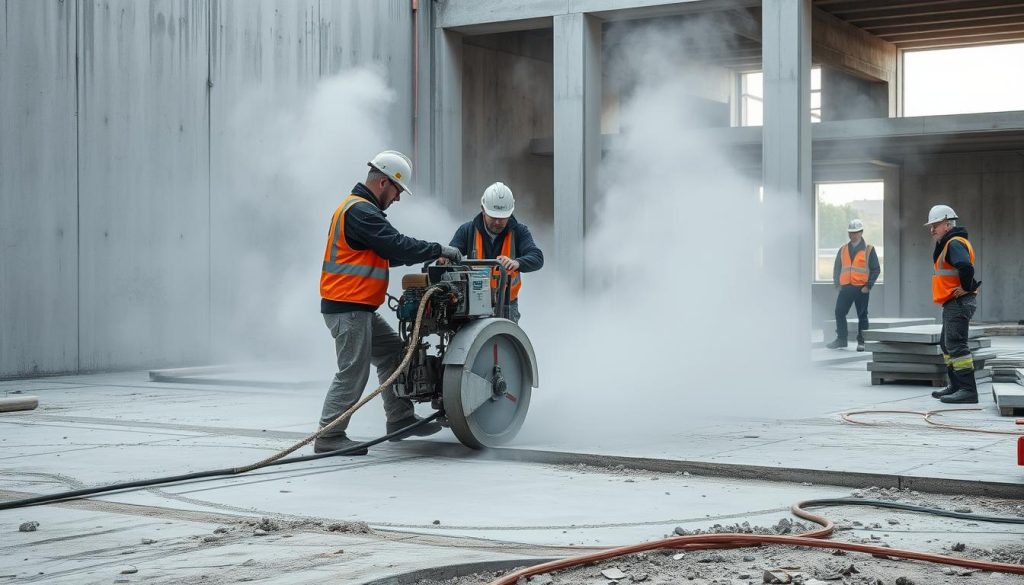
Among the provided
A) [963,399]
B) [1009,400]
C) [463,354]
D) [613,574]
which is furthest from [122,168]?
[613,574]

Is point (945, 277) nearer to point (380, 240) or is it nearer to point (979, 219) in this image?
point (380, 240)

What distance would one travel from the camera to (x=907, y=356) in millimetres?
11672

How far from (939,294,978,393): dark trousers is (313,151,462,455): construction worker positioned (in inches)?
188

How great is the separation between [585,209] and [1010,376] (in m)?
6.67

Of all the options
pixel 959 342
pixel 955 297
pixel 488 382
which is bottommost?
pixel 488 382

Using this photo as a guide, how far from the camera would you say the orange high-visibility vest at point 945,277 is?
977 cm

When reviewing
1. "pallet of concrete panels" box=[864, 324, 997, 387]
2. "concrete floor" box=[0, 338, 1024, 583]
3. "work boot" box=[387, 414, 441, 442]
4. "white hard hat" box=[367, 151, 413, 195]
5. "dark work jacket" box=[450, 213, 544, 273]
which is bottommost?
"concrete floor" box=[0, 338, 1024, 583]

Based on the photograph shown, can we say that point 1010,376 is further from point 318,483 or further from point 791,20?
point 318,483

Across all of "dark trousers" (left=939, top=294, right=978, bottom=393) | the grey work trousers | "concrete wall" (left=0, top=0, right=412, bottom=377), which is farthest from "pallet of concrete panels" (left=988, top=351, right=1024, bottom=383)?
"concrete wall" (left=0, top=0, right=412, bottom=377)

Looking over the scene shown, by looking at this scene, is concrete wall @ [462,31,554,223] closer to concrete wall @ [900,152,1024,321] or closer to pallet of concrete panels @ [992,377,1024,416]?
concrete wall @ [900,152,1024,321]

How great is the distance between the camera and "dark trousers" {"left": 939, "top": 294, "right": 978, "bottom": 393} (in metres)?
9.84

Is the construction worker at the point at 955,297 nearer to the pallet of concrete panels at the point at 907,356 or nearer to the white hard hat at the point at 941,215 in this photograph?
the white hard hat at the point at 941,215

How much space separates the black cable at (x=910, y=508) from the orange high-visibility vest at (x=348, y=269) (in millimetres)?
2987

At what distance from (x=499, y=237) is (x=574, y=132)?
806cm
